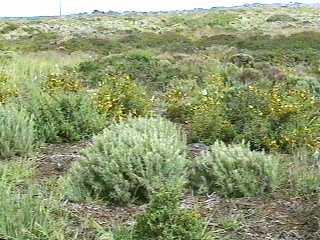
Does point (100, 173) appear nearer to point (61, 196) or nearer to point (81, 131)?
point (61, 196)

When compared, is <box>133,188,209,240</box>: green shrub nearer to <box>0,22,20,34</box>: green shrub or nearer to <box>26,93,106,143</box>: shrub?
<box>26,93,106,143</box>: shrub

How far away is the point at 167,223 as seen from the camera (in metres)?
4.22

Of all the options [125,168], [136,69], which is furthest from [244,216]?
[136,69]

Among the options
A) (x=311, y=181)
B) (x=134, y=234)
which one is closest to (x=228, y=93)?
(x=311, y=181)

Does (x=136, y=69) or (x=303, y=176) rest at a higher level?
(x=303, y=176)

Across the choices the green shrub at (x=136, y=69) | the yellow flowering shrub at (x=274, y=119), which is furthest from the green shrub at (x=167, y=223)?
the green shrub at (x=136, y=69)

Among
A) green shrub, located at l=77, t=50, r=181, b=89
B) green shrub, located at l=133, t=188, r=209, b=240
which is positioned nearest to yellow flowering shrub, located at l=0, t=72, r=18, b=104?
green shrub, located at l=77, t=50, r=181, b=89

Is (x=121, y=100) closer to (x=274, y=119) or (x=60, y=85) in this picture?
(x=60, y=85)

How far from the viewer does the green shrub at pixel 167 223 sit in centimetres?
417

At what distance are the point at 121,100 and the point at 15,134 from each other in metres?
2.48

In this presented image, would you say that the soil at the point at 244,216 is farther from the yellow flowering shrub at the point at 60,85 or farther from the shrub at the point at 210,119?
the yellow flowering shrub at the point at 60,85

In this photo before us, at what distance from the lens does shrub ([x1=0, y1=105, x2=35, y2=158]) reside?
22.2ft

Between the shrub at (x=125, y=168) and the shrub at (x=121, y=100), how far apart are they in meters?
2.58

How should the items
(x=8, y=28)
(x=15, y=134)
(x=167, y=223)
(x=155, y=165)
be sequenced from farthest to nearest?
1. (x=8, y=28)
2. (x=15, y=134)
3. (x=155, y=165)
4. (x=167, y=223)
